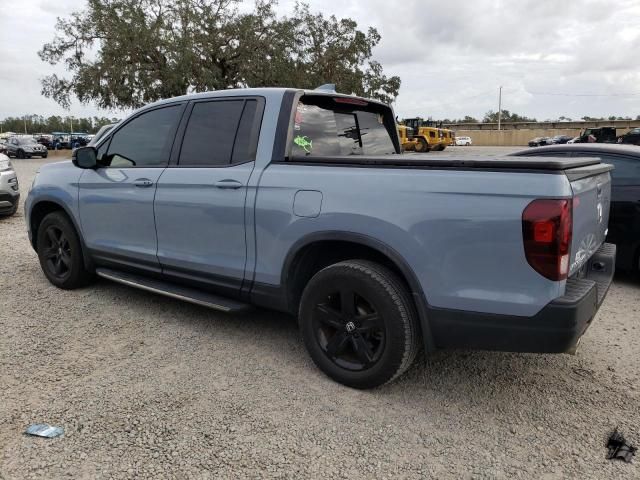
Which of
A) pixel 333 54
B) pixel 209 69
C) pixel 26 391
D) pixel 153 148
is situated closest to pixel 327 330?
pixel 26 391

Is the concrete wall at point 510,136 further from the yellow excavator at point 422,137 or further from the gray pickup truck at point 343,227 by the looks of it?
the gray pickup truck at point 343,227

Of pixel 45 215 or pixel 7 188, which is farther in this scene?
pixel 7 188

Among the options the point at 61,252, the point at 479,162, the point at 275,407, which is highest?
the point at 479,162

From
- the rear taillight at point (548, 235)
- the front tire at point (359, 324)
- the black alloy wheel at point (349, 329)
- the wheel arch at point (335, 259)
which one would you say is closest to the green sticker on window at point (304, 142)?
the wheel arch at point (335, 259)

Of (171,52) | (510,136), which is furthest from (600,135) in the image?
(510,136)

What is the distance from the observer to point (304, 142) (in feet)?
11.7

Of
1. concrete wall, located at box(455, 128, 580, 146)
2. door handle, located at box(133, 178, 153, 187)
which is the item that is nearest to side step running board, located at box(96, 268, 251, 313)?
door handle, located at box(133, 178, 153, 187)

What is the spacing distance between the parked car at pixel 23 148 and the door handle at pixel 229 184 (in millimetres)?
36927

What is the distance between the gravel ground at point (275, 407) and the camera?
8.00 ft

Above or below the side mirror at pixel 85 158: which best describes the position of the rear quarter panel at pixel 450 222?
below

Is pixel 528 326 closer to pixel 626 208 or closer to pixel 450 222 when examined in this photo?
pixel 450 222

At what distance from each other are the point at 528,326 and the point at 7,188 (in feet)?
31.4

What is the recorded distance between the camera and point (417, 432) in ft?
8.89

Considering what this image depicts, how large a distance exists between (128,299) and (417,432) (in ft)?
10.3
